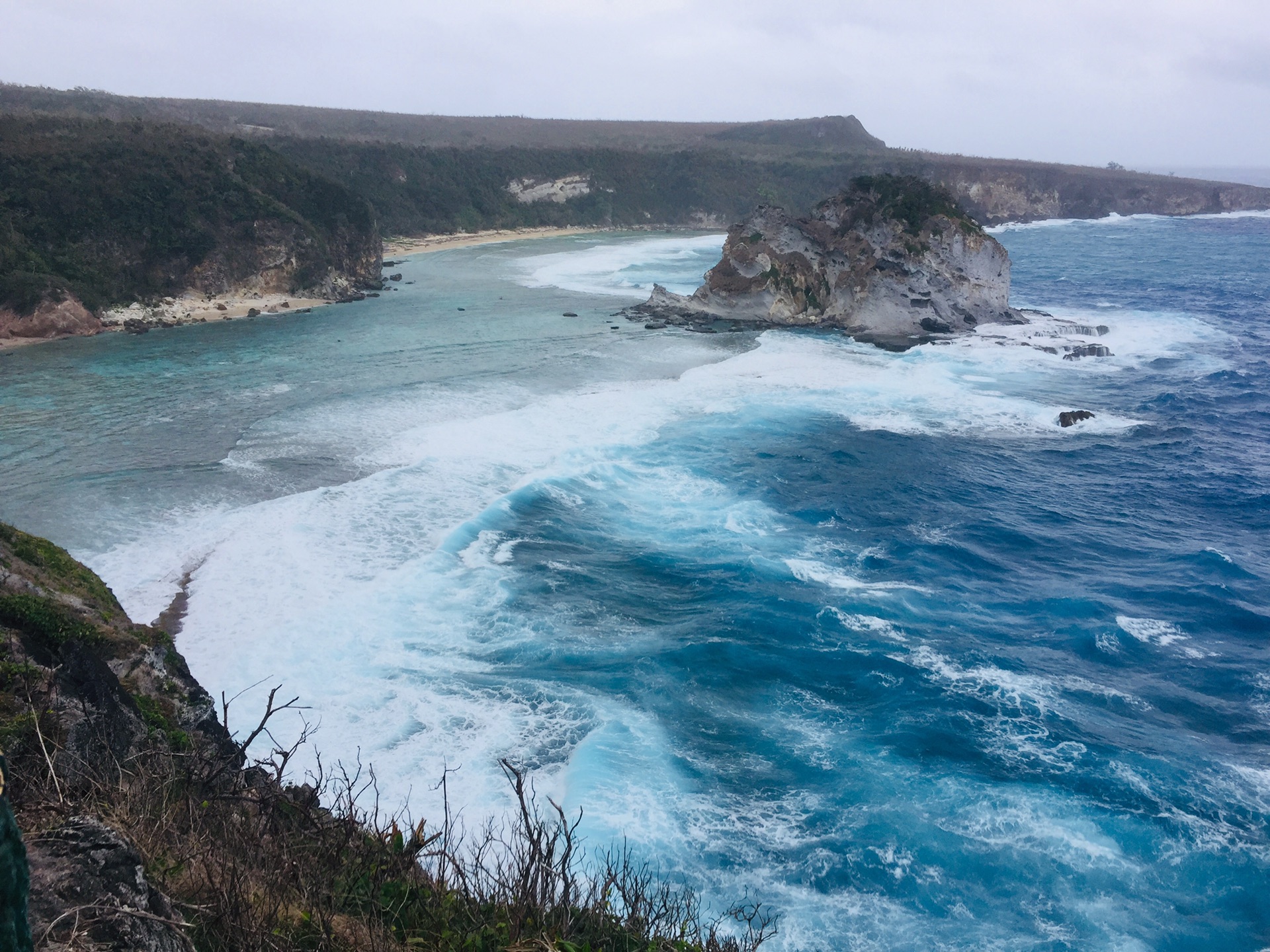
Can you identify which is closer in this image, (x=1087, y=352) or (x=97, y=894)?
(x=97, y=894)

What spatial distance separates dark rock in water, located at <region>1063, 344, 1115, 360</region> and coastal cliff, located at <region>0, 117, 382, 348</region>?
122 ft

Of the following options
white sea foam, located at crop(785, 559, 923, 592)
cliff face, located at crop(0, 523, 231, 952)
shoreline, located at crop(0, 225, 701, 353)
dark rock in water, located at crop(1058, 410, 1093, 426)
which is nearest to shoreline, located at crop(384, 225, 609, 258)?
shoreline, located at crop(0, 225, 701, 353)

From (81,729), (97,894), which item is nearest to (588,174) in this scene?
(81,729)

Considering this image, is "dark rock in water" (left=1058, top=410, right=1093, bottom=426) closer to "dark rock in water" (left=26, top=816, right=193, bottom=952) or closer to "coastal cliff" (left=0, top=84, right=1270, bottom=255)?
"dark rock in water" (left=26, top=816, right=193, bottom=952)

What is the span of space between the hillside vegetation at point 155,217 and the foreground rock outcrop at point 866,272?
1976 centimetres

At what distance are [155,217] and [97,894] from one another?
4695cm

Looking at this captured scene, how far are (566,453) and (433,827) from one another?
1466 centimetres

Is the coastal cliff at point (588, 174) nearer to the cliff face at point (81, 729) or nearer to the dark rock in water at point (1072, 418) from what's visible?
the dark rock in water at point (1072, 418)

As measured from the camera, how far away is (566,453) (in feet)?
78.1

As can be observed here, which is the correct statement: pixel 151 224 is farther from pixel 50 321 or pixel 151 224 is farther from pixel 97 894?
pixel 97 894

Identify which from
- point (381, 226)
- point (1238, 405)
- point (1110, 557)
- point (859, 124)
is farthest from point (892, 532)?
point (859, 124)

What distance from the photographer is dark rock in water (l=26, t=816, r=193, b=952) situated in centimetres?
427

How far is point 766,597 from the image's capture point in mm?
16500

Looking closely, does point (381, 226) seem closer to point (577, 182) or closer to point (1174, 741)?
point (577, 182)
